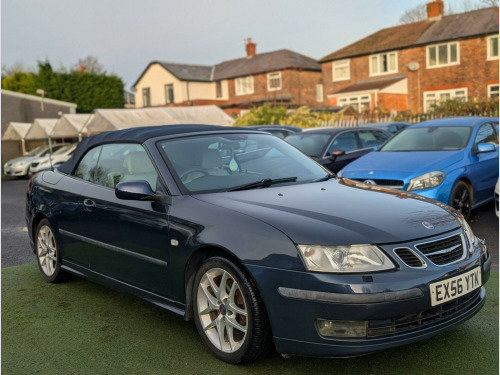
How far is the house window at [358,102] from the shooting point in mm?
36188

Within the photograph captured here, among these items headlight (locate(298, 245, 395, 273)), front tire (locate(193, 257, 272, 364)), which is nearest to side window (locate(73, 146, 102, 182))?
front tire (locate(193, 257, 272, 364))

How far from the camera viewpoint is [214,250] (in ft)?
11.5

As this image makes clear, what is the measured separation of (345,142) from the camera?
37.5ft

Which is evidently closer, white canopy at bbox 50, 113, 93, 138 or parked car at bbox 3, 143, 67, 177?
parked car at bbox 3, 143, 67, 177

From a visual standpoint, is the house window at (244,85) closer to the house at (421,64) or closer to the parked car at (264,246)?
the house at (421,64)

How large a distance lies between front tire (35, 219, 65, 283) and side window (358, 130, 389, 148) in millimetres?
7805

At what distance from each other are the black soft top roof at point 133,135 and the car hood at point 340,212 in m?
0.93

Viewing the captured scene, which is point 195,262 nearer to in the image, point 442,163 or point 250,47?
point 442,163

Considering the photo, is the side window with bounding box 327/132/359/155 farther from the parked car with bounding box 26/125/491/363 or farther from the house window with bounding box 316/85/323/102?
the house window with bounding box 316/85/323/102

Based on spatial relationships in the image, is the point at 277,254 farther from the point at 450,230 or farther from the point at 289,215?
the point at 450,230

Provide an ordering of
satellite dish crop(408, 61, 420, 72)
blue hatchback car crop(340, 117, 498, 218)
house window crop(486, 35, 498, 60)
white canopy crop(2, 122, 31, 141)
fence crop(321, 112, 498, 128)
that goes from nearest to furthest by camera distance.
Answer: blue hatchback car crop(340, 117, 498, 218)
fence crop(321, 112, 498, 128)
white canopy crop(2, 122, 31, 141)
house window crop(486, 35, 498, 60)
satellite dish crop(408, 61, 420, 72)

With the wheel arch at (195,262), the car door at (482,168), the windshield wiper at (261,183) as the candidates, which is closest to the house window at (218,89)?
the car door at (482,168)

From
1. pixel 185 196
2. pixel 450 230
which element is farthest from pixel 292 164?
pixel 450 230

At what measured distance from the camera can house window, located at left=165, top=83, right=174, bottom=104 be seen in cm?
5297
